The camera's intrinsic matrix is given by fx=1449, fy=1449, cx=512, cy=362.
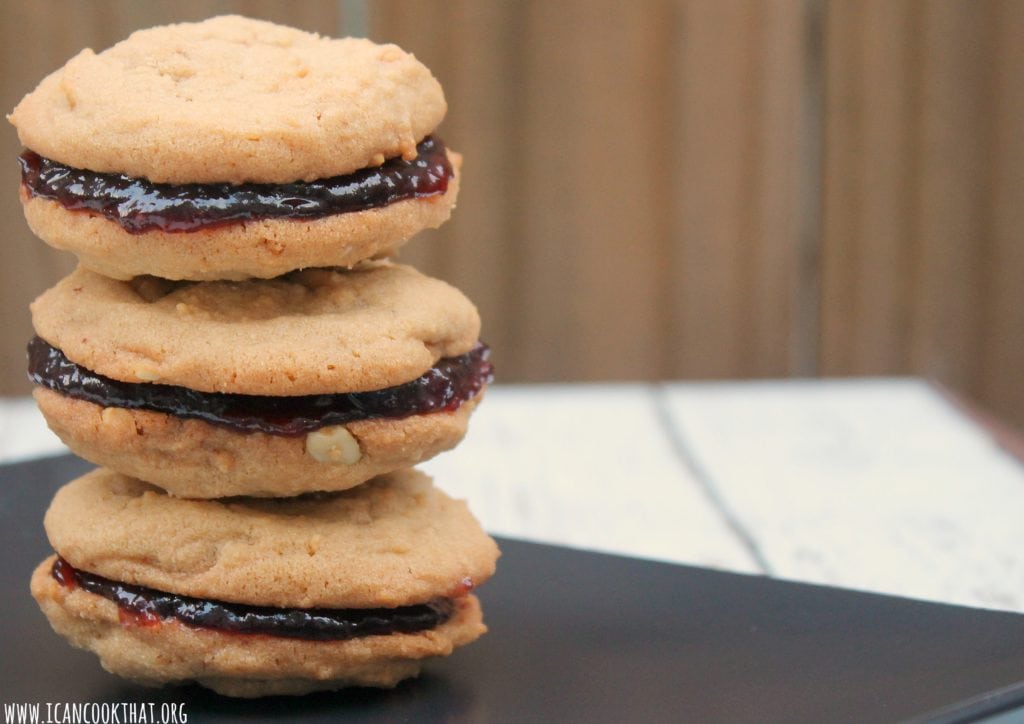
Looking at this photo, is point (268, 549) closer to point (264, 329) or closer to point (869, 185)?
point (264, 329)

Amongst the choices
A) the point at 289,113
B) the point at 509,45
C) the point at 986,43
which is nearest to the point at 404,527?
the point at 289,113

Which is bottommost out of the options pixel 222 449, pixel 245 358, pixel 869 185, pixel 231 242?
pixel 869 185

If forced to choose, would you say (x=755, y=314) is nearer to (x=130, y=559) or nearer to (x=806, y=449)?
(x=806, y=449)

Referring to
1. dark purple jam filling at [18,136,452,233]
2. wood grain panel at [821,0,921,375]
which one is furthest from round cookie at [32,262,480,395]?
wood grain panel at [821,0,921,375]

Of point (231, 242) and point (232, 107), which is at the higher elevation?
point (232, 107)

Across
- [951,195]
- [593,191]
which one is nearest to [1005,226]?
[951,195]

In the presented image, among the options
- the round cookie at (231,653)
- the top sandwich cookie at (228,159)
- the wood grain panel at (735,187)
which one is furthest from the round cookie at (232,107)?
the wood grain panel at (735,187)

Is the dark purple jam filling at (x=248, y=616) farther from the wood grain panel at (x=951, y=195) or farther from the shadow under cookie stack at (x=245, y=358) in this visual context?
the wood grain panel at (x=951, y=195)

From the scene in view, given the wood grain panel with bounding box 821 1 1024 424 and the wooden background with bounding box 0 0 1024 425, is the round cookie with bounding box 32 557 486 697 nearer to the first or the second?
the wooden background with bounding box 0 0 1024 425
